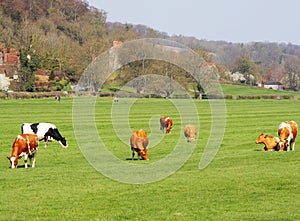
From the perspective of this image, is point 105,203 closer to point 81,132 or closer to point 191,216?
point 191,216

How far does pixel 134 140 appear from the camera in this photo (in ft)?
89.5

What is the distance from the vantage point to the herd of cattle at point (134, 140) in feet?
78.6

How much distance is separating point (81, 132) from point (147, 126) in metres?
7.35

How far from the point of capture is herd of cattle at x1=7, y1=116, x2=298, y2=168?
2397cm

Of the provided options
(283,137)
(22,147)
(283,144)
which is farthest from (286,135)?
(22,147)

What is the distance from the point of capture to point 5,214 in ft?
51.0

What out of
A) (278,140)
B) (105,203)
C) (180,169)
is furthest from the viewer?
(278,140)

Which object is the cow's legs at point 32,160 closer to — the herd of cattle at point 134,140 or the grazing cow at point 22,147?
the herd of cattle at point 134,140

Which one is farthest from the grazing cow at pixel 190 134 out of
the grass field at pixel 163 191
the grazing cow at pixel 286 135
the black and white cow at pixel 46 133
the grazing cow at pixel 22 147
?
the grazing cow at pixel 22 147

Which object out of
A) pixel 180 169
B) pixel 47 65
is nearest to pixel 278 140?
pixel 180 169

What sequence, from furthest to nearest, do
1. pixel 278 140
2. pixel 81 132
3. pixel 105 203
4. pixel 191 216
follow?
1. pixel 81 132
2. pixel 278 140
3. pixel 105 203
4. pixel 191 216

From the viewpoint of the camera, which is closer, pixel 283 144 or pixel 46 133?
pixel 283 144

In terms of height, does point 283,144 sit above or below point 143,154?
above

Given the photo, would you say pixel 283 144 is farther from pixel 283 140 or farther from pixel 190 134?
pixel 190 134
